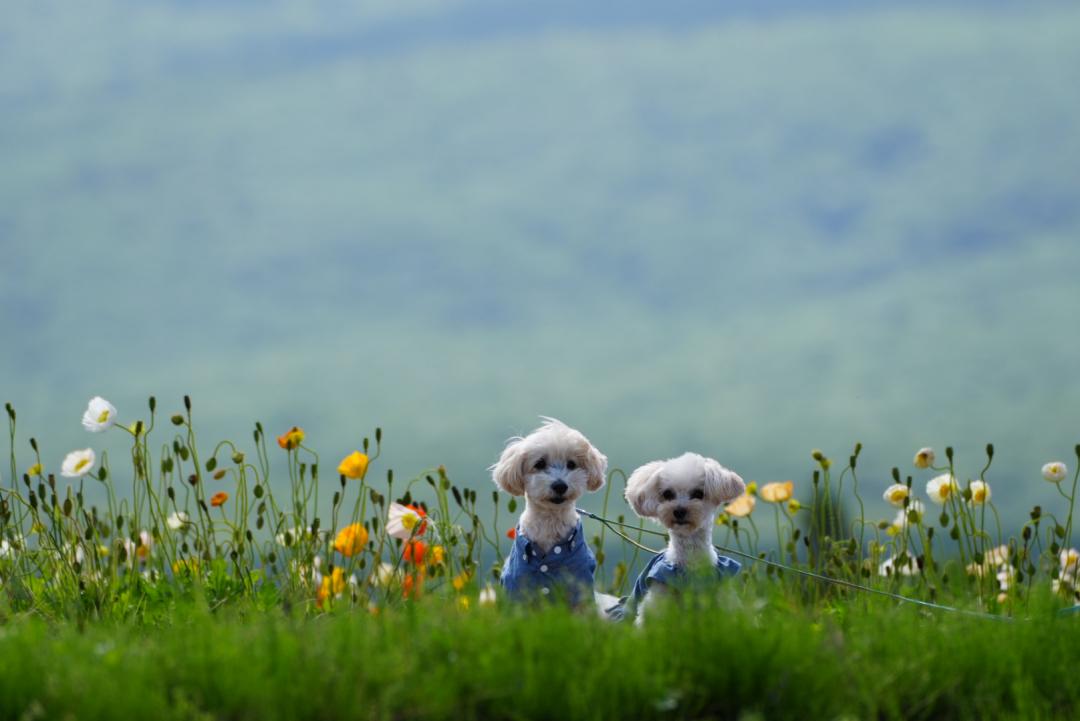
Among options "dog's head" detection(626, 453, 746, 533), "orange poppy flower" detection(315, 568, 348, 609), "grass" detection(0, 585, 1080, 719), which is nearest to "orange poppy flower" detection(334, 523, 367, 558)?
"orange poppy flower" detection(315, 568, 348, 609)

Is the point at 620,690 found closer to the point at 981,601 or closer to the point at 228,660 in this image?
the point at 228,660

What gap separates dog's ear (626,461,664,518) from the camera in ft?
20.8

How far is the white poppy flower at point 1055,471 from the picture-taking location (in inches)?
291

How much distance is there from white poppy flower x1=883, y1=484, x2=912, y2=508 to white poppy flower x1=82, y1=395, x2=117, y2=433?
4.97 m

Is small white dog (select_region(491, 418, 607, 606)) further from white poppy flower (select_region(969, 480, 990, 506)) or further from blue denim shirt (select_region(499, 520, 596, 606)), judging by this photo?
white poppy flower (select_region(969, 480, 990, 506))

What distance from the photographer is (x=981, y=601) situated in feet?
22.8

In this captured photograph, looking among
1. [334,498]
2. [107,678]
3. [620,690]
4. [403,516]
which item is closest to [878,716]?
[620,690]

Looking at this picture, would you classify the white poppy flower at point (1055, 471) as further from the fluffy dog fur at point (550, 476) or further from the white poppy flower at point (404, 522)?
the white poppy flower at point (404, 522)

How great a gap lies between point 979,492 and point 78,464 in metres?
5.82

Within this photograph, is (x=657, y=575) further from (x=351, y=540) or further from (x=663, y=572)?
(x=351, y=540)

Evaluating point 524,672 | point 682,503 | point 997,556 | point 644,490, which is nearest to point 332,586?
point 644,490

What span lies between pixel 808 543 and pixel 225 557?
12.8 ft

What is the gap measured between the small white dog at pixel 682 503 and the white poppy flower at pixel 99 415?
320 centimetres

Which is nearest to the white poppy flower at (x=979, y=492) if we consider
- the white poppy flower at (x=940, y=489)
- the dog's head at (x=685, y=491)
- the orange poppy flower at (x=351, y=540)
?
the white poppy flower at (x=940, y=489)
